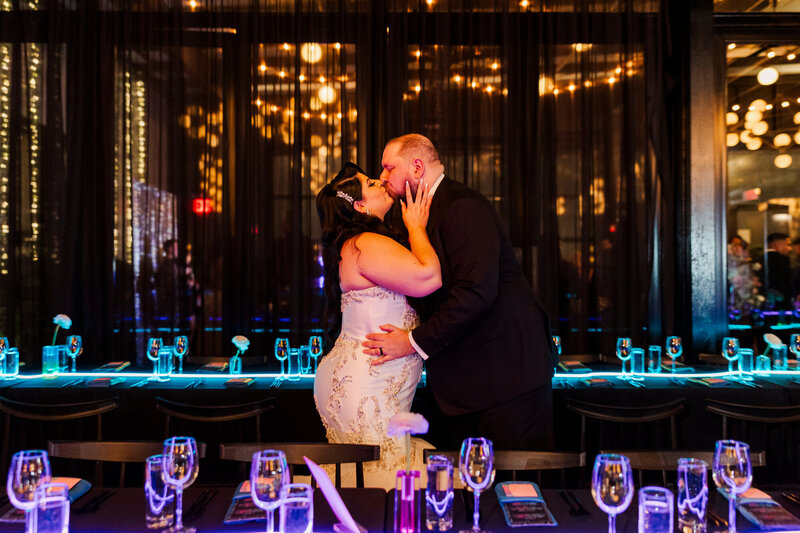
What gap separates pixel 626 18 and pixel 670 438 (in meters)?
3.21

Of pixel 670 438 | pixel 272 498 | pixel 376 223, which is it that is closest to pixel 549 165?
pixel 670 438

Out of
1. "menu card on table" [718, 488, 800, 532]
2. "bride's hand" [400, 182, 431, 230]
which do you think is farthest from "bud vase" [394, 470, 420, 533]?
"bride's hand" [400, 182, 431, 230]

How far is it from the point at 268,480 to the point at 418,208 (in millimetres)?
1482

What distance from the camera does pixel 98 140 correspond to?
532 cm

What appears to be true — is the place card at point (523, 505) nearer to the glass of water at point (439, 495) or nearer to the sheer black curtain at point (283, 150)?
the glass of water at point (439, 495)

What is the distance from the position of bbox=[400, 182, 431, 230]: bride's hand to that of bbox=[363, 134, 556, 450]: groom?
3 cm

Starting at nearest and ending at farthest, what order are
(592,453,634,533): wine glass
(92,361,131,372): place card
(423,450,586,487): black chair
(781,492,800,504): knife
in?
(592,453,634,533): wine glass < (781,492,800,504): knife < (423,450,586,487): black chair < (92,361,131,372): place card

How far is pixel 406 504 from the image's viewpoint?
1.70 meters

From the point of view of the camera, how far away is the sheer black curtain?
5.26 meters

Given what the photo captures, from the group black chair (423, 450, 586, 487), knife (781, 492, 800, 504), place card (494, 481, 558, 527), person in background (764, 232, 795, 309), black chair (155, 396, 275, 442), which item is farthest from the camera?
person in background (764, 232, 795, 309)

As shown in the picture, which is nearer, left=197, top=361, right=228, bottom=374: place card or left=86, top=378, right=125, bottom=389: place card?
left=86, top=378, right=125, bottom=389: place card

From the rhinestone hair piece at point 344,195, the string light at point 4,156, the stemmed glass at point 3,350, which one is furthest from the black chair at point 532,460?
the string light at point 4,156

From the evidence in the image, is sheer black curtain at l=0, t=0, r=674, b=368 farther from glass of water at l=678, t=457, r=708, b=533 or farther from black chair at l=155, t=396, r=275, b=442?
glass of water at l=678, t=457, r=708, b=533

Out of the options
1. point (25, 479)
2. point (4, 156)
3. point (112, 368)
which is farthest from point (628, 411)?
point (4, 156)
